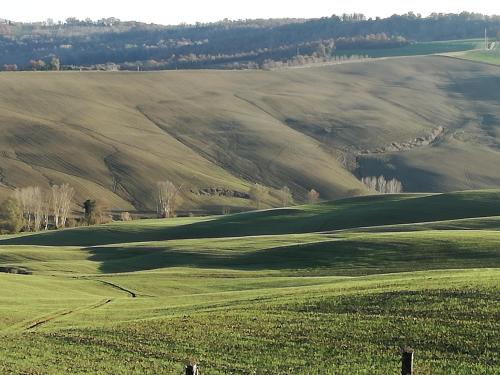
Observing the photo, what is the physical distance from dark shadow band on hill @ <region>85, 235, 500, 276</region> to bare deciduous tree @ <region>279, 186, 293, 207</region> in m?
91.4

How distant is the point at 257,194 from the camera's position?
167000mm

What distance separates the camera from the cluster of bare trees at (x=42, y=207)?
145 metres

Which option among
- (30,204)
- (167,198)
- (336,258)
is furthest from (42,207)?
(336,258)

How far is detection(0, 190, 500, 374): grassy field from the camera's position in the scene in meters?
28.0

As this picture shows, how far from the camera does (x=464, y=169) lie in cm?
18475

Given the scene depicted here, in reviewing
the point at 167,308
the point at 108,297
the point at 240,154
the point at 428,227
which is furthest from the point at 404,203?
the point at 240,154

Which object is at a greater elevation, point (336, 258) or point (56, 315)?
point (56, 315)

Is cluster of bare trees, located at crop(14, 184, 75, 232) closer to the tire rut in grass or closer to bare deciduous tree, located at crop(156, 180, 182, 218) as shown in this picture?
bare deciduous tree, located at crop(156, 180, 182, 218)

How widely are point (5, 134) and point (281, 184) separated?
55.7 m

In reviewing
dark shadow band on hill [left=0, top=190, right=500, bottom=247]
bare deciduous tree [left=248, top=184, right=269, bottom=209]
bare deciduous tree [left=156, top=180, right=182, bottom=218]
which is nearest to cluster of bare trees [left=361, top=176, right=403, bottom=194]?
bare deciduous tree [left=248, top=184, right=269, bottom=209]

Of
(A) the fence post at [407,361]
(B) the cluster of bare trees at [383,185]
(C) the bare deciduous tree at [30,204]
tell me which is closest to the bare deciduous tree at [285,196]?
(B) the cluster of bare trees at [383,185]

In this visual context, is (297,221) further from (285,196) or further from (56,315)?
(285,196)

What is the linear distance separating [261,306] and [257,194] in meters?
130

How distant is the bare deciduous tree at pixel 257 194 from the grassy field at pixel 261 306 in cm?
8282
